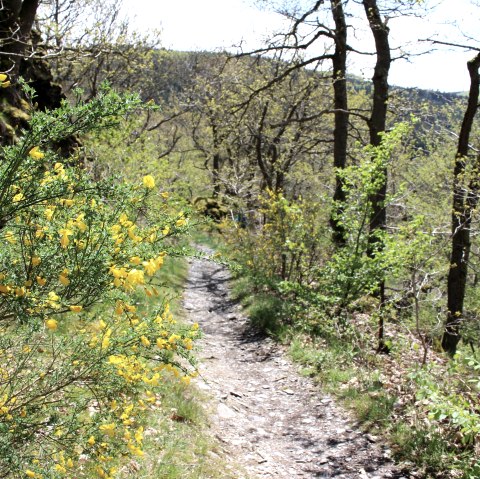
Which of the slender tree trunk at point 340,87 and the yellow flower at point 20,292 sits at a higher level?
the slender tree trunk at point 340,87

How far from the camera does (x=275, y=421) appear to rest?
5656mm

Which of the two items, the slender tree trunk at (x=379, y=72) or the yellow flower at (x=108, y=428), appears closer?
the yellow flower at (x=108, y=428)

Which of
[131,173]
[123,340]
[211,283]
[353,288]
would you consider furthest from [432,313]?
[123,340]

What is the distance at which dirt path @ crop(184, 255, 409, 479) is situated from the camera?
456 cm

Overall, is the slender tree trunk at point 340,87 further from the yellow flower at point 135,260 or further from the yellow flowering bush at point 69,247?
the yellow flower at point 135,260

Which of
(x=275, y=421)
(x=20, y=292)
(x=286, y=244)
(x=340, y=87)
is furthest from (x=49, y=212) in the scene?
(x=340, y=87)

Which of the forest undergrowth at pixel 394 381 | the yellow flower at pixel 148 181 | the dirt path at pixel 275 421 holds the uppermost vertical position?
the yellow flower at pixel 148 181

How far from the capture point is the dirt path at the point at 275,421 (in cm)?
456

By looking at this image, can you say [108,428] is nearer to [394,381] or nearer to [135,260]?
[135,260]

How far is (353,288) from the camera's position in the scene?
729cm

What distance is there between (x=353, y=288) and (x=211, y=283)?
6.91 m

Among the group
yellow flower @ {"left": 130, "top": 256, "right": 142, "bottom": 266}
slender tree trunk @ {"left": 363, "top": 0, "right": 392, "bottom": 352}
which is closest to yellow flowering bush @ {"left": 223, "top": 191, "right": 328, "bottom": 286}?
slender tree trunk @ {"left": 363, "top": 0, "right": 392, "bottom": 352}

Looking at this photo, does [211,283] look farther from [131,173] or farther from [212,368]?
[212,368]

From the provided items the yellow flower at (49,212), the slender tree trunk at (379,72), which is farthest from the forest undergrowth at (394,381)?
the yellow flower at (49,212)
